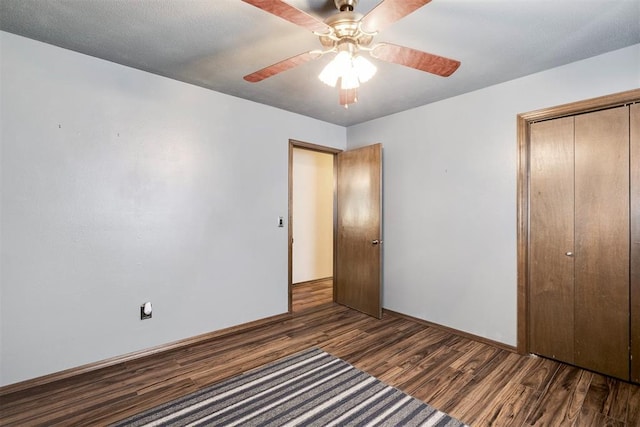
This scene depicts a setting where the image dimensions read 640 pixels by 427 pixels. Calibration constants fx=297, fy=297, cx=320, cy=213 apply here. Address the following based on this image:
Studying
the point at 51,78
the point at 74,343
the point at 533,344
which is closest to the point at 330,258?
the point at 533,344

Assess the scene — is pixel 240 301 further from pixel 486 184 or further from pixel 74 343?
pixel 486 184

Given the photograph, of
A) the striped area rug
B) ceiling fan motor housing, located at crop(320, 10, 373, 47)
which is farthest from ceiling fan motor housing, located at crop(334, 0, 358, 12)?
the striped area rug

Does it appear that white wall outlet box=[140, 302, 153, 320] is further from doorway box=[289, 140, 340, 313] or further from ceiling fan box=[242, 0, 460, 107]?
doorway box=[289, 140, 340, 313]

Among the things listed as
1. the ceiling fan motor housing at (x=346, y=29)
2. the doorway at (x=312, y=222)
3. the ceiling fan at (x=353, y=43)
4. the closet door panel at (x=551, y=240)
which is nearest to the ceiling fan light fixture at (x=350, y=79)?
the ceiling fan at (x=353, y=43)

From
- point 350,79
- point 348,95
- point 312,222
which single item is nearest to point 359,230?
point 312,222

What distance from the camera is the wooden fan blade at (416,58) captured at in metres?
1.53

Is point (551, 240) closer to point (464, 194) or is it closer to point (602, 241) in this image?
point (602, 241)

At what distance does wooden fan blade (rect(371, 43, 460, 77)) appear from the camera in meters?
1.53

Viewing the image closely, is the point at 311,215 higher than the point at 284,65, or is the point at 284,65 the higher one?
the point at 284,65

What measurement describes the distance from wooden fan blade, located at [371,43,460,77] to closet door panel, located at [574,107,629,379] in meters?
1.59

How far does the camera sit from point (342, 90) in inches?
73.4

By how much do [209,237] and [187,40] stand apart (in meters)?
1.70

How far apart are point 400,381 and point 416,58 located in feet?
7.19

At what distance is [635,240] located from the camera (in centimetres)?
215
